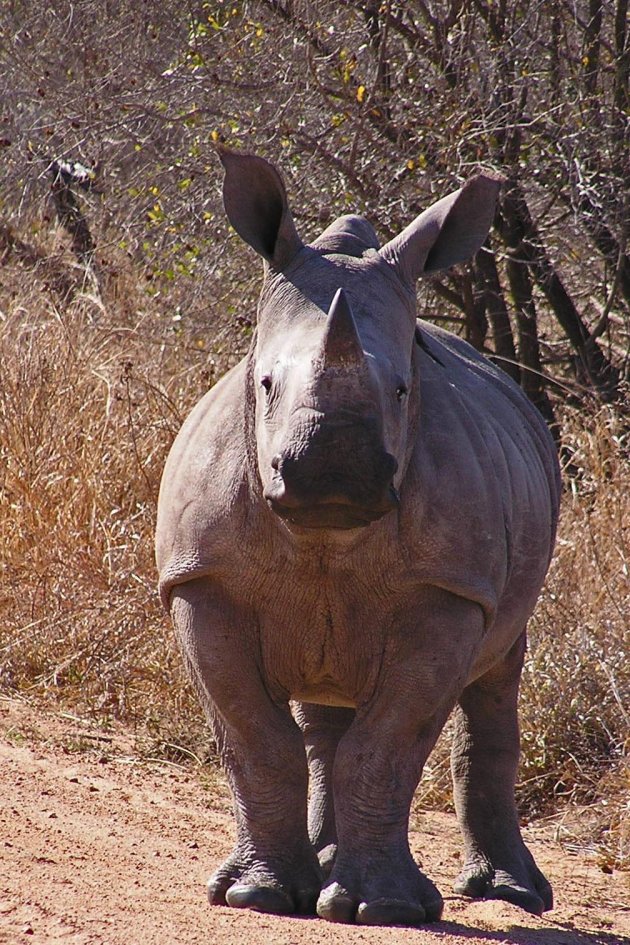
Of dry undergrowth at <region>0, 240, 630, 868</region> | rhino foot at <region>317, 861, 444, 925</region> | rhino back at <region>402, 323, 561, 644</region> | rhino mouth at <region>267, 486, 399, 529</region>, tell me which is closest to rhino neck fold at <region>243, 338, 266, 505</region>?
rhino back at <region>402, 323, 561, 644</region>

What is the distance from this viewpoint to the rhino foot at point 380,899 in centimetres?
401

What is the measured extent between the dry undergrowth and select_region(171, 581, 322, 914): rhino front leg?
1.97 m

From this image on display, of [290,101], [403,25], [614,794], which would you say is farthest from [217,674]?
[403,25]

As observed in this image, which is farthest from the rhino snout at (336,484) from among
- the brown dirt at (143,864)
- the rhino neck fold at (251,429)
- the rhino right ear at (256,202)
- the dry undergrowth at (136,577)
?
the dry undergrowth at (136,577)

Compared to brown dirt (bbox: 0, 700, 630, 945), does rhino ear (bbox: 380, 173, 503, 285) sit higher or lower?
higher

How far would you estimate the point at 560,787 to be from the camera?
255 inches

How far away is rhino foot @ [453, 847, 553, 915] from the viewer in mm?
4996

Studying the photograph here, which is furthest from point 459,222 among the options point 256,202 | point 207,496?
point 207,496

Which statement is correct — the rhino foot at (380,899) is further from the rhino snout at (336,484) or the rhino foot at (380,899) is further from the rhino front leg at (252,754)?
the rhino snout at (336,484)

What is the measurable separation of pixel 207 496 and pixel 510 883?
174 cm

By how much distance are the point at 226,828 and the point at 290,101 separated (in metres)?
4.40

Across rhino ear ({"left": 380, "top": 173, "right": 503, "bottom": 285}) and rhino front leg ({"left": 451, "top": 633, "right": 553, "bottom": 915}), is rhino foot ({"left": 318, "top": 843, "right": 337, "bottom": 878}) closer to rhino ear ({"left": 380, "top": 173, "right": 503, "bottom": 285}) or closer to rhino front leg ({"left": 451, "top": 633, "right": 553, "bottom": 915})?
rhino front leg ({"left": 451, "top": 633, "right": 553, "bottom": 915})

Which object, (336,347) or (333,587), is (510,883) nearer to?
(333,587)

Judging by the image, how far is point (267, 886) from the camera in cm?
421
